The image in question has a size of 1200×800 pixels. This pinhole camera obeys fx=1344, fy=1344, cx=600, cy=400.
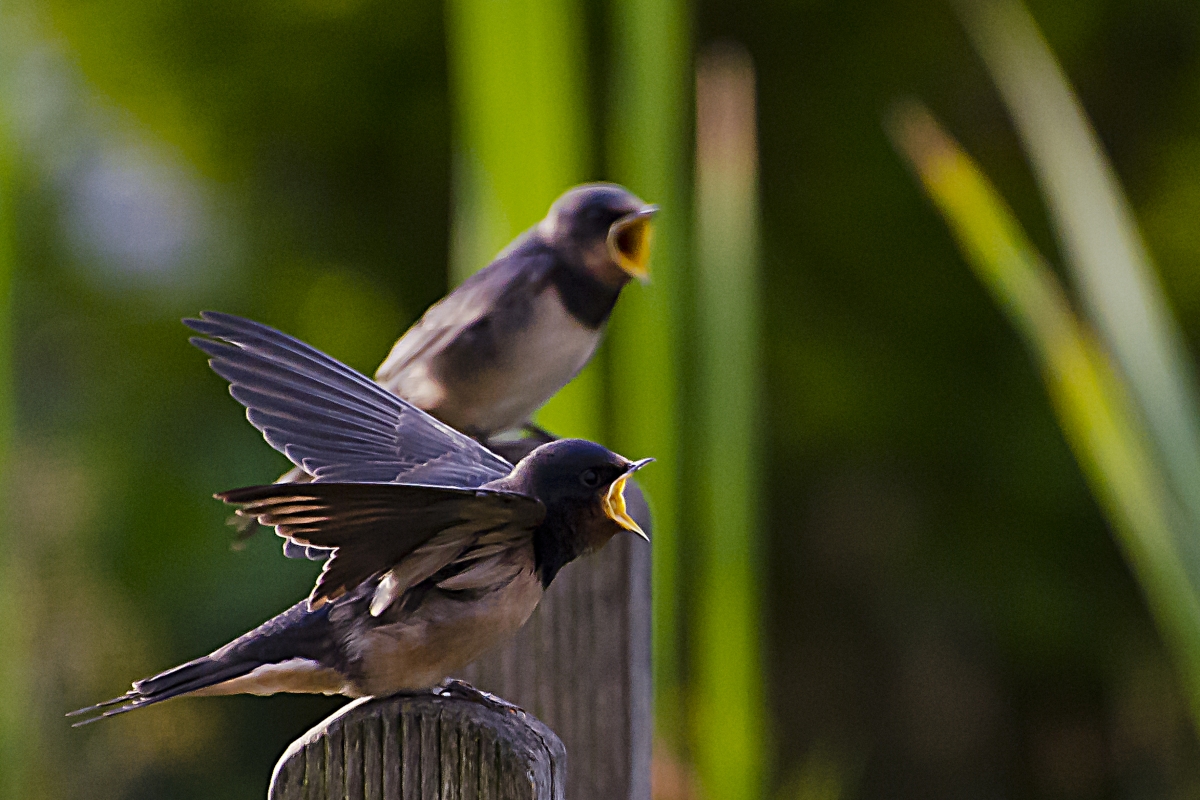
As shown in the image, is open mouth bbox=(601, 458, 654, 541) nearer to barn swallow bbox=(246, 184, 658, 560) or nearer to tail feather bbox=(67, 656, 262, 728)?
tail feather bbox=(67, 656, 262, 728)

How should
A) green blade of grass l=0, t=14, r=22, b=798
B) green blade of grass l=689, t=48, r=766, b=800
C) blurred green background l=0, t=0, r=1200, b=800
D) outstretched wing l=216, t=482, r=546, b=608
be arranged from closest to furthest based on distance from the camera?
outstretched wing l=216, t=482, r=546, b=608 < green blade of grass l=689, t=48, r=766, b=800 < green blade of grass l=0, t=14, r=22, b=798 < blurred green background l=0, t=0, r=1200, b=800

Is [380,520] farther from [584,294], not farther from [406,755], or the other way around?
[584,294]

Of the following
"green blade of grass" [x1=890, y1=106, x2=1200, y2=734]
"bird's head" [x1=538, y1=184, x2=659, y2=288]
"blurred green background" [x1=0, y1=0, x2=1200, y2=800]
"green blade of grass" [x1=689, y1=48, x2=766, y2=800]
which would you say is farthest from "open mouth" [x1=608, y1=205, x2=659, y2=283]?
"blurred green background" [x1=0, y1=0, x2=1200, y2=800]

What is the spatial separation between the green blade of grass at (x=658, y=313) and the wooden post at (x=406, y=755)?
0.32m

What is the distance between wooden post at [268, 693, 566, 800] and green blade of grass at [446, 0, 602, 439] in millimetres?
339

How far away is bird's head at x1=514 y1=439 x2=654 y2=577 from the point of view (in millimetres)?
457

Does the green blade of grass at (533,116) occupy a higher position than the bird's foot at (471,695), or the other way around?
the green blade of grass at (533,116)

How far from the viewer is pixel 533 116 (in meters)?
0.80

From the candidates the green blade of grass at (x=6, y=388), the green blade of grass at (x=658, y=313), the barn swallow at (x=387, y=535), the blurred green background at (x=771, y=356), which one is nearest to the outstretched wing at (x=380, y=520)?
the barn swallow at (x=387, y=535)

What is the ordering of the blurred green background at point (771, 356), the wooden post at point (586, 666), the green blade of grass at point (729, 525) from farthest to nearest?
the blurred green background at point (771, 356), the green blade of grass at point (729, 525), the wooden post at point (586, 666)

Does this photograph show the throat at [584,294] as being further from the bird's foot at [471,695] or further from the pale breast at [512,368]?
the bird's foot at [471,695]

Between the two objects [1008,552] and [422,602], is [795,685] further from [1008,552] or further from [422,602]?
[422,602]

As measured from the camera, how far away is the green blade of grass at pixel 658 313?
78cm

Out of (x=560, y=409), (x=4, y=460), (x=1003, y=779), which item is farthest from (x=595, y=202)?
(x=1003, y=779)
